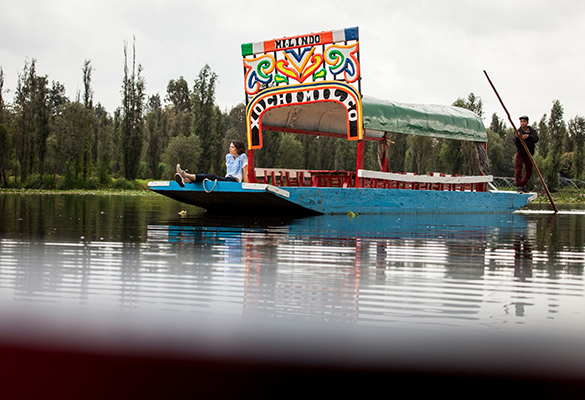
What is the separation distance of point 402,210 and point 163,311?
10.9m

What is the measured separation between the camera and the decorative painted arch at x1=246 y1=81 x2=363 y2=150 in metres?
11.7

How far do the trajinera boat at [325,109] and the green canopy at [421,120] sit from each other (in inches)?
0.9

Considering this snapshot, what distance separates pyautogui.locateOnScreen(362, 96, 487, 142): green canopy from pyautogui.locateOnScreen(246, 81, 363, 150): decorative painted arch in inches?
12.7

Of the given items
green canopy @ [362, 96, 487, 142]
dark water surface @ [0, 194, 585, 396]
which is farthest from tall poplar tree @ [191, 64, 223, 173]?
dark water surface @ [0, 194, 585, 396]

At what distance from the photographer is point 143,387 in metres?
1.78

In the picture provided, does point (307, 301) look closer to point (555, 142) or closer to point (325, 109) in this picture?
point (325, 109)

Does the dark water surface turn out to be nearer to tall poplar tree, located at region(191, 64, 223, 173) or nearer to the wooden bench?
the wooden bench

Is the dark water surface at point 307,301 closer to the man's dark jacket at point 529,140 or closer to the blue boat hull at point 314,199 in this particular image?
the blue boat hull at point 314,199

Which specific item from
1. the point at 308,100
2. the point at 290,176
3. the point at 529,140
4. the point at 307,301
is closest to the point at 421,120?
the point at 529,140

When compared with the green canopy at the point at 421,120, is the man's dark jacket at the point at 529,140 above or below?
below

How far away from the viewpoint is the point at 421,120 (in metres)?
13.7

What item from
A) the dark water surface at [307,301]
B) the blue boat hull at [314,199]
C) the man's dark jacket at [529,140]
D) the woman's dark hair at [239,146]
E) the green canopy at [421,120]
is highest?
the green canopy at [421,120]

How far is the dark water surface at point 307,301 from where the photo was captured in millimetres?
2086

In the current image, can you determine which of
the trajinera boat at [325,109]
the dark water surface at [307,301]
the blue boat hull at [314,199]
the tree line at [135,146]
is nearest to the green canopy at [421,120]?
the trajinera boat at [325,109]
